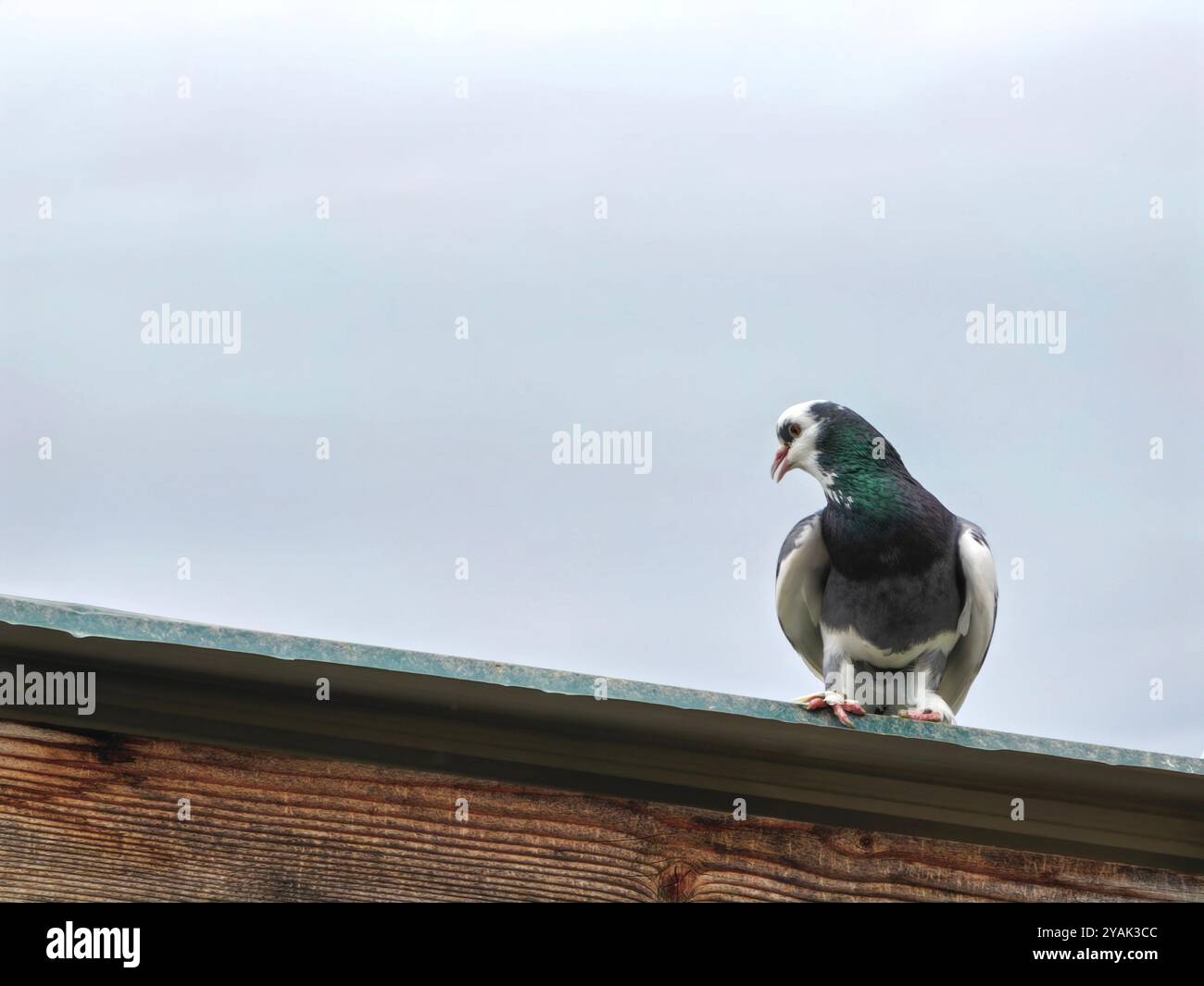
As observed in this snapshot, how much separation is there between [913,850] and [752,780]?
299mm

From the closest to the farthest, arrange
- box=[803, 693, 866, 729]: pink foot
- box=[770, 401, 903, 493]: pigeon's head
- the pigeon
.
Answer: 1. box=[803, 693, 866, 729]: pink foot
2. the pigeon
3. box=[770, 401, 903, 493]: pigeon's head

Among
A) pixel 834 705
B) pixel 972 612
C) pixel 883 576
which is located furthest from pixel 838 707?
pixel 972 612

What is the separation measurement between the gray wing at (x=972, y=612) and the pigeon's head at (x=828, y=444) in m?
0.43

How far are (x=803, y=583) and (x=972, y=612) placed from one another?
0.68 metres

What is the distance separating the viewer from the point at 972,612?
5250 mm

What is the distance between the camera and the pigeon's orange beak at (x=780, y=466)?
18.4 ft

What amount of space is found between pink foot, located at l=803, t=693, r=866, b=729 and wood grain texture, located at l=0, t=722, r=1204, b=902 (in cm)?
18

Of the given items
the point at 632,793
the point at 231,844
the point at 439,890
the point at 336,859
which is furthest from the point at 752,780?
the point at 231,844

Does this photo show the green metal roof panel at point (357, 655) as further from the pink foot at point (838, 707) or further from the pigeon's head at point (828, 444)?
the pigeon's head at point (828, 444)

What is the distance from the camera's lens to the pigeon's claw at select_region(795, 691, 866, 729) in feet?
6.90

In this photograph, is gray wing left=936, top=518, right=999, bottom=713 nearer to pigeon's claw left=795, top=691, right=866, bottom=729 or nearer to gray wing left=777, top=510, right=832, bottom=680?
gray wing left=777, top=510, right=832, bottom=680

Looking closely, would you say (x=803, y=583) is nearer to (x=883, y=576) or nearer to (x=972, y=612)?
(x=883, y=576)

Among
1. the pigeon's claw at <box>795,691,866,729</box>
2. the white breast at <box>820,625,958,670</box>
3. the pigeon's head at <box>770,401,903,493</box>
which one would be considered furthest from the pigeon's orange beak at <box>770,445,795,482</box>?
the pigeon's claw at <box>795,691,866,729</box>

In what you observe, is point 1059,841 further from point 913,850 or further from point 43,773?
point 43,773
